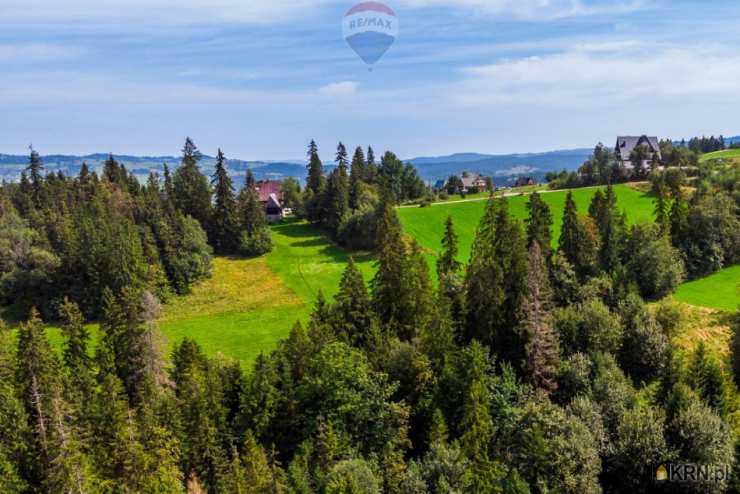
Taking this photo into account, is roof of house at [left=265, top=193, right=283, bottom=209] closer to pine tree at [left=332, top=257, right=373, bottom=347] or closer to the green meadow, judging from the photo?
the green meadow

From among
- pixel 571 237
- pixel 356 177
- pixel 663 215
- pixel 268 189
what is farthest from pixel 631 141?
pixel 571 237

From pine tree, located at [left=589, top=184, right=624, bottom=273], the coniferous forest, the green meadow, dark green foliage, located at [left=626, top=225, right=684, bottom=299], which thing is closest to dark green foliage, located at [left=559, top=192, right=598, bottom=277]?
the coniferous forest

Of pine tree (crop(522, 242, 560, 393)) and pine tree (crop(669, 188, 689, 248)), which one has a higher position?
pine tree (crop(669, 188, 689, 248))

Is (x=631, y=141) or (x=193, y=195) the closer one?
(x=193, y=195)

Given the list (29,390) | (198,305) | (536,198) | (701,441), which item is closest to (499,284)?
(536,198)

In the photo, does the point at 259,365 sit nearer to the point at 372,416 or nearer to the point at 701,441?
the point at 372,416

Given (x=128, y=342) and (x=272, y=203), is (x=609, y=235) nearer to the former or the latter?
(x=128, y=342)

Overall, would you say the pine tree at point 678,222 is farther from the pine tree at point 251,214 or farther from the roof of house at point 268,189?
the roof of house at point 268,189
